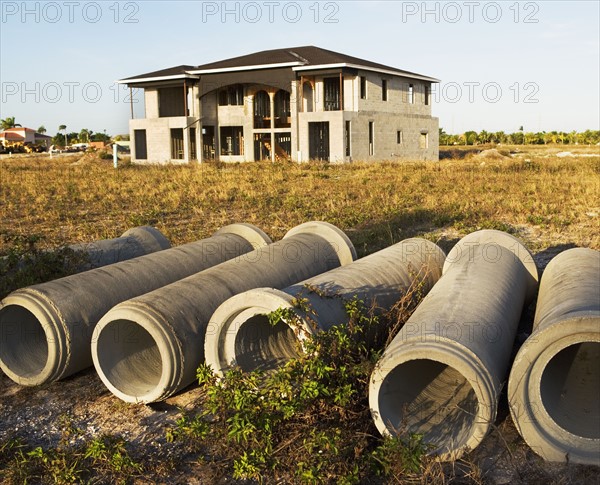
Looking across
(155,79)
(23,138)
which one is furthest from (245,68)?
(23,138)

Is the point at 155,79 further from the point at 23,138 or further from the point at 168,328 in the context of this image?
the point at 23,138

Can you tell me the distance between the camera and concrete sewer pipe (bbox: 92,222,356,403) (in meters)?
5.81

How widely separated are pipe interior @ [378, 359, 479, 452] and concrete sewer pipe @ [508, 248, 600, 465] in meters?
0.44

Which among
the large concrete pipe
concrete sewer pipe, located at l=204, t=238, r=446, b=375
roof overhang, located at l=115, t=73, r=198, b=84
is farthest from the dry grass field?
roof overhang, located at l=115, t=73, r=198, b=84

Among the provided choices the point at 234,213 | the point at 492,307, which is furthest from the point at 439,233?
the point at 492,307

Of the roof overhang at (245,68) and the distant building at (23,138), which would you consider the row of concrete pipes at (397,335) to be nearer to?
the roof overhang at (245,68)

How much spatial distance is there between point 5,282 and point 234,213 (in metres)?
7.60

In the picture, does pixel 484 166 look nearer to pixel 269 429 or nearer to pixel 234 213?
pixel 234 213

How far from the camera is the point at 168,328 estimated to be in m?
5.81

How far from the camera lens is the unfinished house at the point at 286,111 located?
32938mm

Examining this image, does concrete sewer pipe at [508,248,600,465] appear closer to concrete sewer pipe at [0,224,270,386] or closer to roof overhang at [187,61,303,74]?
concrete sewer pipe at [0,224,270,386]

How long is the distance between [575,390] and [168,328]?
3.58m

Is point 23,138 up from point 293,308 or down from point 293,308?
up

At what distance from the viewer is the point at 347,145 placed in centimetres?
3309
